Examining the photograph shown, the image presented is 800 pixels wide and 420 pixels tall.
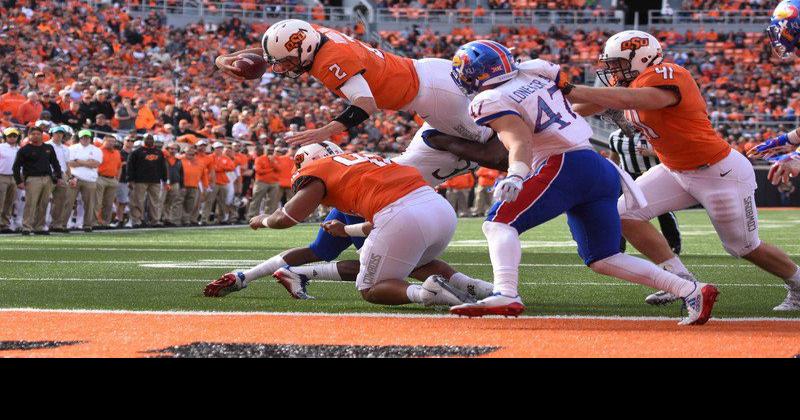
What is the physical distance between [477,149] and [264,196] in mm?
16100

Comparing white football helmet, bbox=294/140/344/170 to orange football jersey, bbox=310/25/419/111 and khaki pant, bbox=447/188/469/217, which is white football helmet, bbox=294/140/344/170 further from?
khaki pant, bbox=447/188/469/217

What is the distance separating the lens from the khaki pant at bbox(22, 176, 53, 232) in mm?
17391

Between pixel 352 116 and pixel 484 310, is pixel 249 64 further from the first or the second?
pixel 484 310

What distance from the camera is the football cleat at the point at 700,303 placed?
6027 mm

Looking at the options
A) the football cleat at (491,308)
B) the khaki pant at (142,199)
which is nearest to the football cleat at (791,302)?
the football cleat at (491,308)

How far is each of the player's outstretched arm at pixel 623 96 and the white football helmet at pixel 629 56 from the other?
0.33 meters

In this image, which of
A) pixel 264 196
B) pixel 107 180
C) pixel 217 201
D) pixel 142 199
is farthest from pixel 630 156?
pixel 217 201

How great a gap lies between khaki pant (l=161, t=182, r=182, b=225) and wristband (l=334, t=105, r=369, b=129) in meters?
14.8

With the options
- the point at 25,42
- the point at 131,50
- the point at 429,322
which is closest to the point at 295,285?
the point at 429,322

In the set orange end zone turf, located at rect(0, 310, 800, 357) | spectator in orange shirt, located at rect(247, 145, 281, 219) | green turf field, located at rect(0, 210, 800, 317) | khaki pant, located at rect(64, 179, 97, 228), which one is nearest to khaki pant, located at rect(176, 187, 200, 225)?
spectator in orange shirt, located at rect(247, 145, 281, 219)

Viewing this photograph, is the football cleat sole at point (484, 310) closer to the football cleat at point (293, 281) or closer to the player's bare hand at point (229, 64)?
the football cleat at point (293, 281)

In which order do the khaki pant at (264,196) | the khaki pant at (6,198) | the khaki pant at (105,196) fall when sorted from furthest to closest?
the khaki pant at (264,196)
the khaki pant at (105,196)
the khaki pant at (6,198)
